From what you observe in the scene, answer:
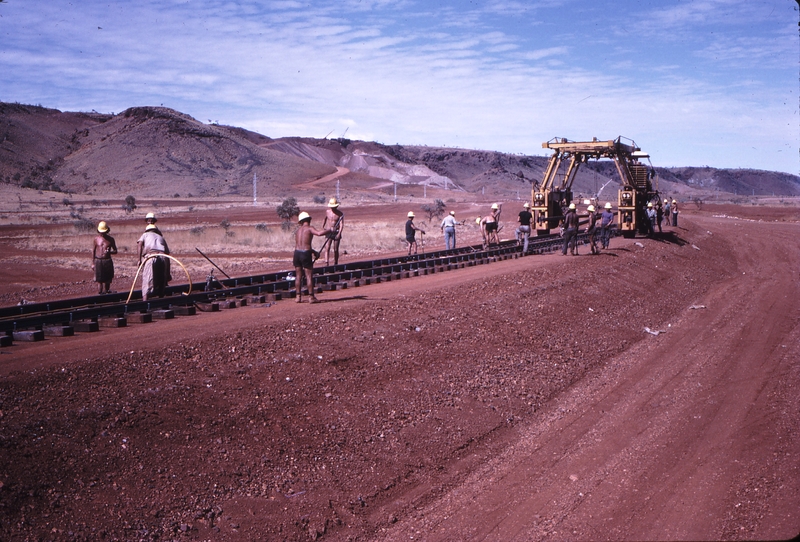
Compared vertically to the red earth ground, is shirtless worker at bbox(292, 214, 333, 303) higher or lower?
higher

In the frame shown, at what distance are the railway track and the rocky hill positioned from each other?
71.7 m

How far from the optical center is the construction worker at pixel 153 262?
11922 millimetres

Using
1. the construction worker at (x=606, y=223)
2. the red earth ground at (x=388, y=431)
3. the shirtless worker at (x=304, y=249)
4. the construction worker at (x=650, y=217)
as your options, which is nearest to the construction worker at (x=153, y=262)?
the red earth ground at (x=388, y=431)

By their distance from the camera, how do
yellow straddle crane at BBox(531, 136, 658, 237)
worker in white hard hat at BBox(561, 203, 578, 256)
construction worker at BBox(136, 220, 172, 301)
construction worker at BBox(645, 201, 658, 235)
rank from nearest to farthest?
construction worker at BBox(136, 220, 172, 301)
worker in white hard hat at BBox(561, 203, 578, 256)
yellow straddle crane at BBox(531, 136, 658, 237)
construction worker at BBox(645, 201, 658, 235)

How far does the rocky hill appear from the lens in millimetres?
100312

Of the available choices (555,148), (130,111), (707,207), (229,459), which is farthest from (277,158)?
(229,459)

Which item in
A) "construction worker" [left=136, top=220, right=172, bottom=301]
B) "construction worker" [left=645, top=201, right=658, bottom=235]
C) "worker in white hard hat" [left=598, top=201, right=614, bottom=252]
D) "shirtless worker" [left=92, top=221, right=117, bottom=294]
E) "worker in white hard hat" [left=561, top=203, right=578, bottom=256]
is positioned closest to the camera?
"construction worker" [left=136, top=220, right=172, bottom=301]

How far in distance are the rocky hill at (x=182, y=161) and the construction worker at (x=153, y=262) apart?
79.0 meters

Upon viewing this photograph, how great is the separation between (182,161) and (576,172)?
92465 millimetres

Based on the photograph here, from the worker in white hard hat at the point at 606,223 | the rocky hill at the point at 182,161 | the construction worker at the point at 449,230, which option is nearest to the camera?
the construction worker at the point at 449,230

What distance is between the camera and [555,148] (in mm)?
29391

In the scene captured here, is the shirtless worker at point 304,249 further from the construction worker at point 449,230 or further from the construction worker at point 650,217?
the construction worker at point 650,217

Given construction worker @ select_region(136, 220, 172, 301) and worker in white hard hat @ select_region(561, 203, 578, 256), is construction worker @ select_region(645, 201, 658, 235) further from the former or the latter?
construction worker @ select_region(136, 220, 172, 301)

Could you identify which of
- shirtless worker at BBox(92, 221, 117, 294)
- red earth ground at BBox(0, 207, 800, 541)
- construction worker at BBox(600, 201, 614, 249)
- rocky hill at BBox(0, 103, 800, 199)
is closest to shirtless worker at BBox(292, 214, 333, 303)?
red earth ground at BBox(0, 207, 800, 541)
